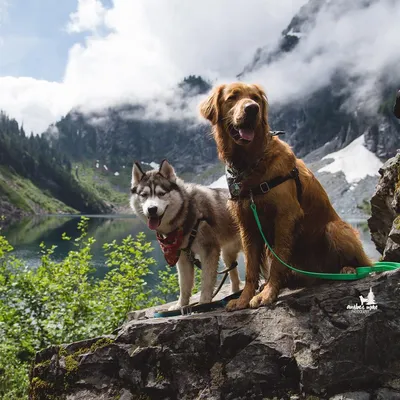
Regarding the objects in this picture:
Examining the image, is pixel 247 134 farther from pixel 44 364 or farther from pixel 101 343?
pixel 44 364

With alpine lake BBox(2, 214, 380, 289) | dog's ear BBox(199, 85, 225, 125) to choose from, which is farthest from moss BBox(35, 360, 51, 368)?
alpine lake BBox(2, 214, 380, 289)

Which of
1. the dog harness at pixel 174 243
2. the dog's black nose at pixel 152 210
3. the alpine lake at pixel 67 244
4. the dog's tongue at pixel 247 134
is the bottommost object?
the dog harness at pixel 174 243

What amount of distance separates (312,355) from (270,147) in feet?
9.12

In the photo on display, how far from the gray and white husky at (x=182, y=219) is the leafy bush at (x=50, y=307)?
503cm

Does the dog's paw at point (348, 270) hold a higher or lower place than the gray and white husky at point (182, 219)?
lower

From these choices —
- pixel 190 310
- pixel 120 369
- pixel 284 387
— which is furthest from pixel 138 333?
pixel 284 387

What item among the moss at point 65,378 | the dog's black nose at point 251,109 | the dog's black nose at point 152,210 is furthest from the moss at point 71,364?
the dog's black nose at point 251,109

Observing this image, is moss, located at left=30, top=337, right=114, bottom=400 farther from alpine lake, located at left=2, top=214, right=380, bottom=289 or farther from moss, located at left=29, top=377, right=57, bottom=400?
alpine lake, located at left=2, top=214, right=380, bottom=289

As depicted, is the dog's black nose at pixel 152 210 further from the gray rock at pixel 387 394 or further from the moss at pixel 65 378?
the gray rock at pixel 387 394

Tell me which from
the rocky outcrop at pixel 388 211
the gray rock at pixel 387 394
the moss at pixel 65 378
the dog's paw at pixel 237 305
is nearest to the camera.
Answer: the gray rock at pixel 387 394

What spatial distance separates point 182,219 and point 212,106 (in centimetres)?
265

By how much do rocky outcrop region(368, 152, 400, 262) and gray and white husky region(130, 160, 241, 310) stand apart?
3.03 meters

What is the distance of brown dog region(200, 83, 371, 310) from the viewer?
5238 millimetres

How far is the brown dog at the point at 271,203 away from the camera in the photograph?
5238 millimetres
